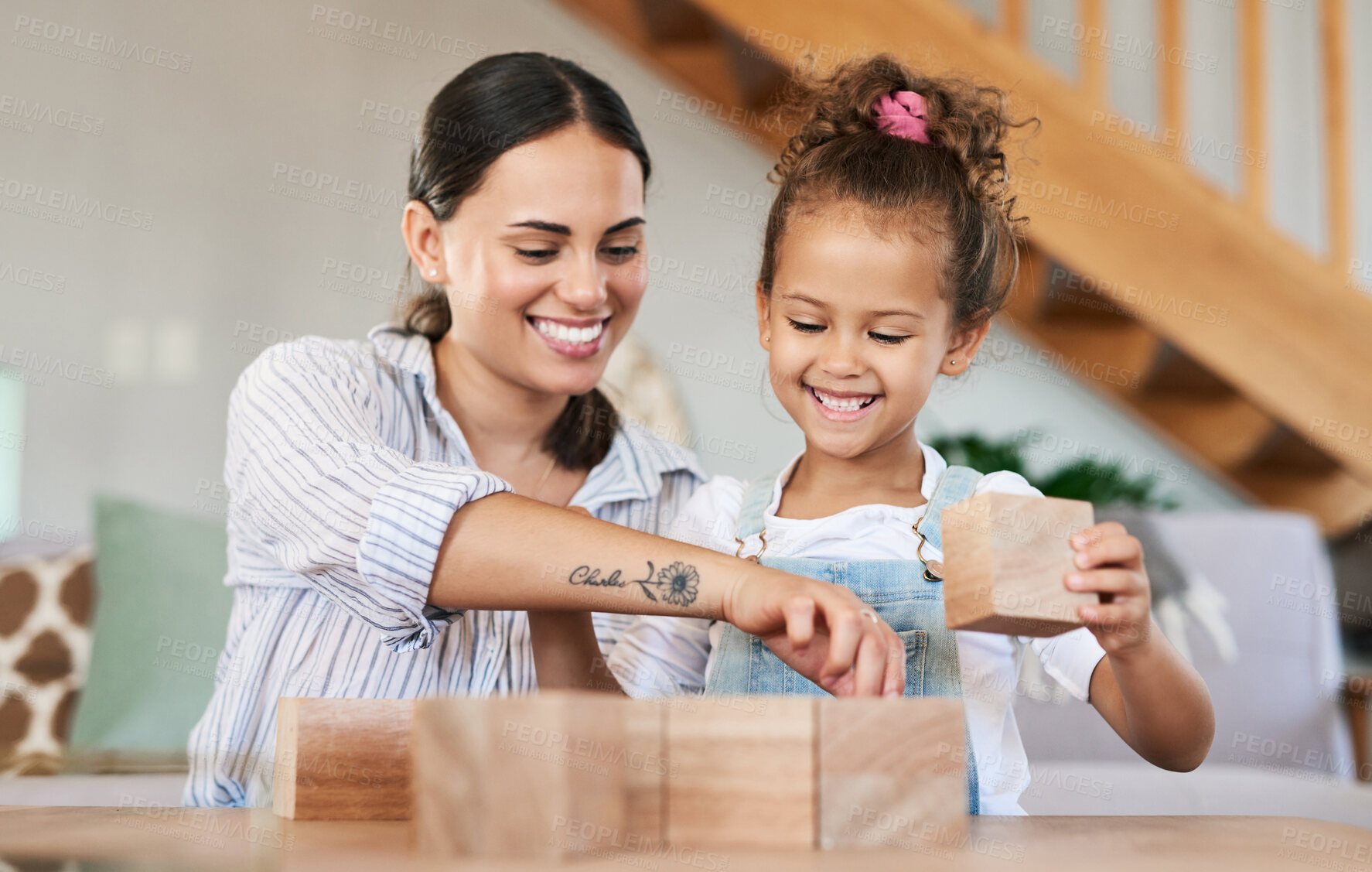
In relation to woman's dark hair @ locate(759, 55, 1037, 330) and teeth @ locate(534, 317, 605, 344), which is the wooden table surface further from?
teeth @ locate(534, 317, 605, 344)

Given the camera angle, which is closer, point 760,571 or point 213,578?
point 760,571

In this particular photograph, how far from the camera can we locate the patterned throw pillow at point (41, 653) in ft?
7.14

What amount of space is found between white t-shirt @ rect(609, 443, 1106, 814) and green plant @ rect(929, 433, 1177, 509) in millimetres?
1674

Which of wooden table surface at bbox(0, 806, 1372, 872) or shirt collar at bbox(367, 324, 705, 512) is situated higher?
shirt collar at bbox(367, 324, 705, 512)

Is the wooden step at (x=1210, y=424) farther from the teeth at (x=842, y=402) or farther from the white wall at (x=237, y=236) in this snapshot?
the teeth at (x=842, y=402)

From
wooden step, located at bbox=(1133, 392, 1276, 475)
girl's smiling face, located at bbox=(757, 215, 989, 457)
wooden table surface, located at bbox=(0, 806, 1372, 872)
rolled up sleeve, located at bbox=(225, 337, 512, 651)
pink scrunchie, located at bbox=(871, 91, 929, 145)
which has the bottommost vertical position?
wooden table surface, located at bbox=(0, 806, 1372, 872)

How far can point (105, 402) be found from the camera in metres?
3.45

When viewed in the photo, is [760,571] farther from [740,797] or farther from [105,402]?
[105,402]

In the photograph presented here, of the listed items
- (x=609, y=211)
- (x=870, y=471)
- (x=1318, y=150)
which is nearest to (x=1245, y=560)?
(x=870, y=471)

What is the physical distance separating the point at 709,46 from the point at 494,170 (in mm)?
2193

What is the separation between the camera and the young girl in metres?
1.11

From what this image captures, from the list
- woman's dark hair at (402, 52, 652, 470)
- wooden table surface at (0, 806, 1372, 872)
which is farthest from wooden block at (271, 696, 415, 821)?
woman's dark hair at (402, 52, 652, 470)

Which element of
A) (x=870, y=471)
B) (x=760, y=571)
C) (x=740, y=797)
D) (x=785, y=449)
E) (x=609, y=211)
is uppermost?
(x=785, y=449)

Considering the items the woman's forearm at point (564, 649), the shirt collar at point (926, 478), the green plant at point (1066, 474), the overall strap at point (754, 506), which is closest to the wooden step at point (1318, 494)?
the green plant at point (1066, 474)
